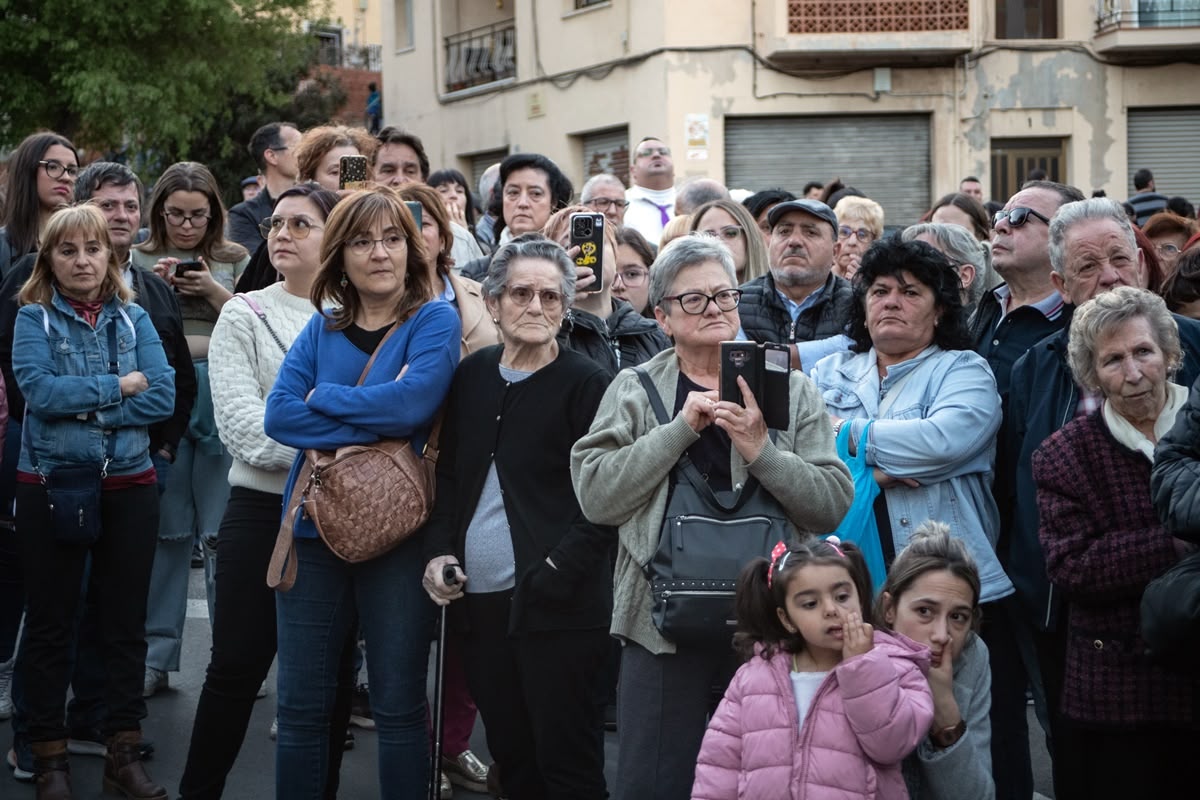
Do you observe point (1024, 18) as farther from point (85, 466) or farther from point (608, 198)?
point (85, 466)

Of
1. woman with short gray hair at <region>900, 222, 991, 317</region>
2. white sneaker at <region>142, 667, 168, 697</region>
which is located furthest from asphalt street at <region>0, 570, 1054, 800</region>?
woman with short gray hair at <region>900, 222, 991, 317</region>

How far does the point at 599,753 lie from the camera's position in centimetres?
498

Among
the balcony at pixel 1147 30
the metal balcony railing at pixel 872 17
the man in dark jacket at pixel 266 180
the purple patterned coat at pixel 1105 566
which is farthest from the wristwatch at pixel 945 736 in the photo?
the balcony at pixel 1147 30

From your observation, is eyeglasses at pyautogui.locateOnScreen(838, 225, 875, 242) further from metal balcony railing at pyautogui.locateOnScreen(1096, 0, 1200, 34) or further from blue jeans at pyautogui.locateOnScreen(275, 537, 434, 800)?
Result: metal balcony railing at pyautogui.locateOnScreen(1096, 0, 1200, 34)

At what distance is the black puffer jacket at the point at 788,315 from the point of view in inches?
250

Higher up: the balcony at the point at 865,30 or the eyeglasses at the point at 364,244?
the balcony at the point at 865,30

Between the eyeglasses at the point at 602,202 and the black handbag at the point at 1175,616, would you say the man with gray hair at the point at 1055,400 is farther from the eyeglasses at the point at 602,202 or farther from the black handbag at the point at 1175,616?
the eyeglasses at the point at 602,202

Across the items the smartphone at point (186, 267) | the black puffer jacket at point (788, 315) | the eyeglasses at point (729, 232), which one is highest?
the eyeglasses at point (729, 232)

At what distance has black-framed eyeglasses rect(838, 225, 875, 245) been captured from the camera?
8797 millimetres

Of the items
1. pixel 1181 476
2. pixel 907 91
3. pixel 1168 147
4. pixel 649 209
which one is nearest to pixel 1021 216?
pixel 1181 476

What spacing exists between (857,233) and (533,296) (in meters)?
4.21

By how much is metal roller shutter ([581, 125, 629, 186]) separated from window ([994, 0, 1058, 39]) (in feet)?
19.1

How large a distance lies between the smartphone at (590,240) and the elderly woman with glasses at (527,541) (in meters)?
1.03

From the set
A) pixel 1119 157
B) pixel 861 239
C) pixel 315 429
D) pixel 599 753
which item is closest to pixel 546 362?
pixel 315 429
